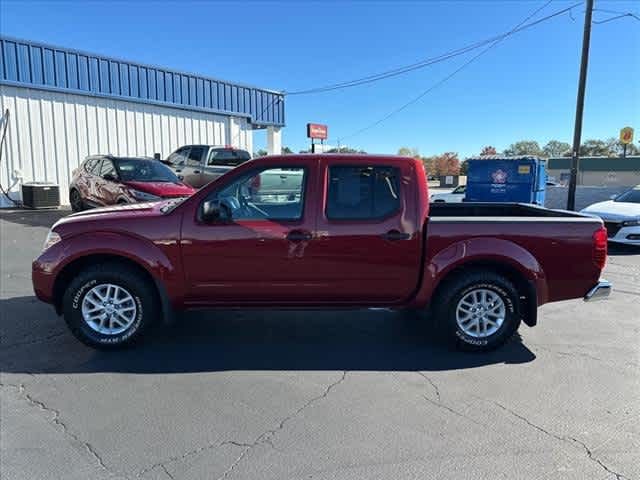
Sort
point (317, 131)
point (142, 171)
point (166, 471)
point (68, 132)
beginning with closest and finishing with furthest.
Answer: point (166, 471) → point (142, 171) → point (68, 132) → point (317, 131)

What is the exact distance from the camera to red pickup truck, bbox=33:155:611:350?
13.2 ft

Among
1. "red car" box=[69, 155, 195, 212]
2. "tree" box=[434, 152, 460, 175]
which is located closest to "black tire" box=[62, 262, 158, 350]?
"red car" box=[69, 155, 195, 212]

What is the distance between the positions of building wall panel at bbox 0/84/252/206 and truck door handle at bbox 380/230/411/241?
16.0 meters

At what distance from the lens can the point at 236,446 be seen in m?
2.79

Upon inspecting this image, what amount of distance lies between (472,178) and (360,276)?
1214 cm

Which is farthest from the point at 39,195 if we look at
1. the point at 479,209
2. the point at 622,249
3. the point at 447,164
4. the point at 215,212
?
the point at 447,164

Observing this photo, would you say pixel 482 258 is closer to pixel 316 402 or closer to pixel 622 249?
pixel 316 402

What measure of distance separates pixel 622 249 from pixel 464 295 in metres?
8.07

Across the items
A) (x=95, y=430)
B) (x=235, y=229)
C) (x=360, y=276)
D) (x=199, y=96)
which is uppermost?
(x=199, y=96)

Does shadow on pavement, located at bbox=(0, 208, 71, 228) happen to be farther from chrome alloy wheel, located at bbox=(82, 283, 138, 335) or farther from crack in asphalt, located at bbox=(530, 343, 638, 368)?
crack in asphalt, located at bbox=(530, 343, 638, 368)

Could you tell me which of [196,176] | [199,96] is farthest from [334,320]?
[199,96]

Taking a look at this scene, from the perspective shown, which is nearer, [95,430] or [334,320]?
[95,430]

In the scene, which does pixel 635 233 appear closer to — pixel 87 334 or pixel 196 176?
pixel 87 334

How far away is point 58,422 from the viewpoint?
305 cm
